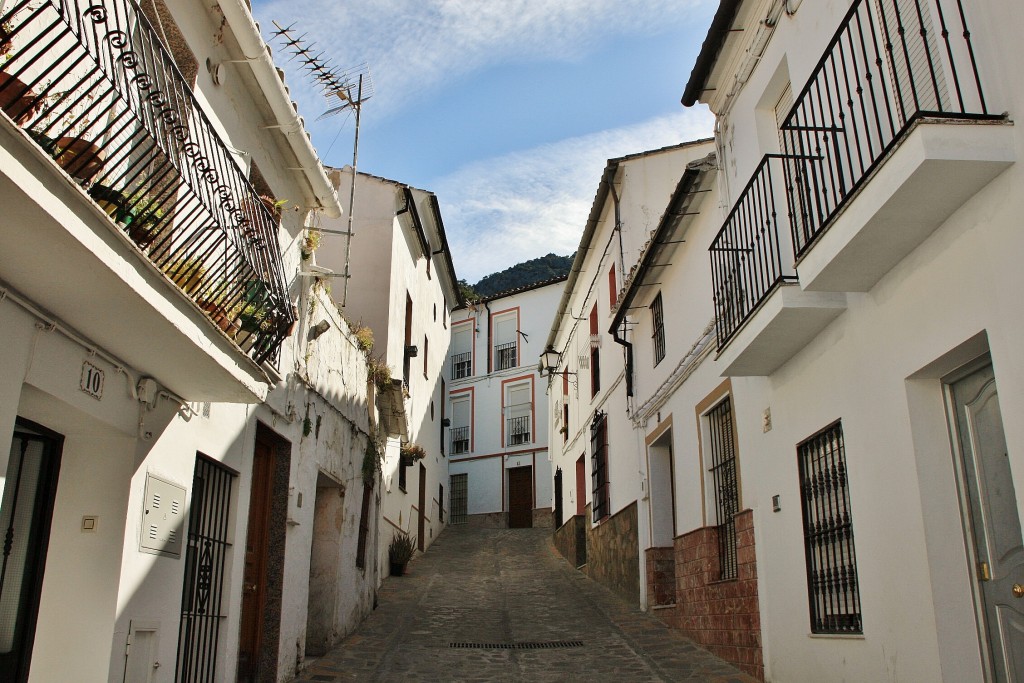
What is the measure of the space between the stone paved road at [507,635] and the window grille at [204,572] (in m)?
1.82

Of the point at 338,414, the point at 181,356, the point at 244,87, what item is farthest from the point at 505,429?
the point at 181,356

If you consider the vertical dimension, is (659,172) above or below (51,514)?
above

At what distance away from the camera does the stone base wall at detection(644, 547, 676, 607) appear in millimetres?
12062

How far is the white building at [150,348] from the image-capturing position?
4578 mm

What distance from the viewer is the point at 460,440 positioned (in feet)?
101

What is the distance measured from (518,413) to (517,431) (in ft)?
2.16

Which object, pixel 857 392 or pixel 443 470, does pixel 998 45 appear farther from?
pixel 443 470

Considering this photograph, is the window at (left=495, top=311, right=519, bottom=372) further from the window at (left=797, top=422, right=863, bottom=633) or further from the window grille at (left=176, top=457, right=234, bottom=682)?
the window at (left=797, top=422, right=863, bottom=633)

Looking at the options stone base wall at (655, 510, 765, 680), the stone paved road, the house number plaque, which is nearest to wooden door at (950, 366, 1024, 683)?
stone base wall at (655, 510, 765, 680)

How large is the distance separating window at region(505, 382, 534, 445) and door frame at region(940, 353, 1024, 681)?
23878 millimetres

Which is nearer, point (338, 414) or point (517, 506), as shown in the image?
point (338, 414)

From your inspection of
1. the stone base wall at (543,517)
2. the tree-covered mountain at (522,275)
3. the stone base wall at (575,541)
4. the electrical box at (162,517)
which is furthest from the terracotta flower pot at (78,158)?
the tree-covered mountain at (522,275)

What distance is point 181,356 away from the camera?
5.72m

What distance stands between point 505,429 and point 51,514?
24441mm
